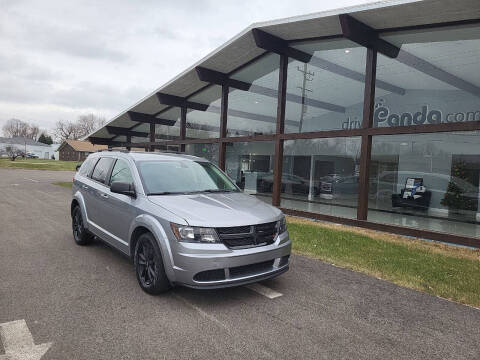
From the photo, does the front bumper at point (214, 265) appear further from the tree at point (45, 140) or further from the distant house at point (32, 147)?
the tree at point (45, 140)

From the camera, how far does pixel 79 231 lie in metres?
6.54

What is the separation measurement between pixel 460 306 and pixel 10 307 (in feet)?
16.8

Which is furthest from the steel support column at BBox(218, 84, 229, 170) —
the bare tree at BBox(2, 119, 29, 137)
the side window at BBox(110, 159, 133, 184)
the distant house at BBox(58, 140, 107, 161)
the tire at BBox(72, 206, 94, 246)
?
the bare tree at BBox(2, 119, 29, 137)

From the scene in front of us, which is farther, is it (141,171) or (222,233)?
(141,171)

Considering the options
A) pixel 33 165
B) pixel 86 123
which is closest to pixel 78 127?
pixel 86 123

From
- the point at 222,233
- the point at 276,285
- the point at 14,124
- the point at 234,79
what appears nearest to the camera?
the point at 222,233

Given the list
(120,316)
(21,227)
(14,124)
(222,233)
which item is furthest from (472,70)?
(14,124)

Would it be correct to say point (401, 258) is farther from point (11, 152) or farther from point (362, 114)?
point (11, 152)

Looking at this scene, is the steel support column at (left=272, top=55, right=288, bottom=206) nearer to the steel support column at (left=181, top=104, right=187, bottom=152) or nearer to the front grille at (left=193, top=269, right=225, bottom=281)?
the steel support column at (left=181, top=104, right=187, bottom=152)

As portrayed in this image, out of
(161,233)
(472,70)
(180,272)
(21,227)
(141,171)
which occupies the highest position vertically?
(472,70)

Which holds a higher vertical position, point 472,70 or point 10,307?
point 472,70

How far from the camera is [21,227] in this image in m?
8.02

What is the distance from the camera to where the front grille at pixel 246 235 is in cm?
→ 389

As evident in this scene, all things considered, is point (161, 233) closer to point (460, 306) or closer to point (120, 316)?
point (120, 316)
